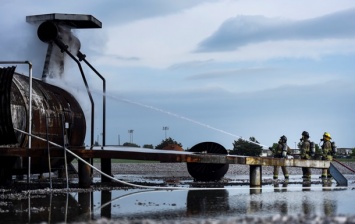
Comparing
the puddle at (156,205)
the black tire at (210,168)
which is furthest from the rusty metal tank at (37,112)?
the black tire at (210,168)

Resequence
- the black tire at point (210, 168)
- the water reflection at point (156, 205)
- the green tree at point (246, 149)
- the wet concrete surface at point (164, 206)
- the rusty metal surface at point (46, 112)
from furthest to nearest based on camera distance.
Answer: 1. the green tree at point (246, 149)
2. the black tire at point (210, 168)
3. the rusty metal surface at point (46, 112)
4. the water reflection at point (156, 205)
5. the wet concrete surface at point (164, 206)

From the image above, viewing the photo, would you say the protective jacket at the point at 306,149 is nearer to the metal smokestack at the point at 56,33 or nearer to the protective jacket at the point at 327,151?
the protective jacket at the point at 327,151

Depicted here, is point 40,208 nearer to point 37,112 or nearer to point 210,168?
point 37,112

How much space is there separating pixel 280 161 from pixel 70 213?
939cm

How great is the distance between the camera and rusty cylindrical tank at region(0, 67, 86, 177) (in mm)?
14891

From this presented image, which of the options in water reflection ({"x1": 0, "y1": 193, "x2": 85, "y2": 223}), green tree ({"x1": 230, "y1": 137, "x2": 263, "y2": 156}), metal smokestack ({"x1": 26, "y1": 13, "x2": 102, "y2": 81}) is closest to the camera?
water reflection ({"x1": 0, "y1": 193, "x2": 85, "y2": 223})

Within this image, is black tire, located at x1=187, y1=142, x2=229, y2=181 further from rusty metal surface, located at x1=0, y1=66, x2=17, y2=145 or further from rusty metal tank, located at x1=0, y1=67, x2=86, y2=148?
rusty metal surface, located at x1=0, y1=66, x2=17, y2=145

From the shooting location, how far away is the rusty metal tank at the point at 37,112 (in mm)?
14891

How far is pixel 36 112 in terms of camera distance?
1719 cm

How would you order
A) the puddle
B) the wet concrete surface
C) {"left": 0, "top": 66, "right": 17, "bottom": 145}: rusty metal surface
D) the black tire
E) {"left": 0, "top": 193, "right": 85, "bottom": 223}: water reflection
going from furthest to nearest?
the black tire, {"left": 0, "top": 66, "right": 17, "bottom": 145}: rusty metal surface, the puddle, {"left": 0, "top": 193, "right": 85, "bottom": 223}: water reflection, the wet concrete surface

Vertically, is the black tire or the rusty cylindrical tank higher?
the rusty cylindrical tank

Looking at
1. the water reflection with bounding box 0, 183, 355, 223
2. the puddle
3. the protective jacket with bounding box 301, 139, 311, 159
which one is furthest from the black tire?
the water reflection with bounding box 0, 183, 355, 223

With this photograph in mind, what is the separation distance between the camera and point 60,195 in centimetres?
1373

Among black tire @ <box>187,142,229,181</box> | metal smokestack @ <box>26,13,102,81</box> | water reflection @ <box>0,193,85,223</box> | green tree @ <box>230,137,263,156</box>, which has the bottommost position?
water reflection @ <box>0,193,85,223</box>
